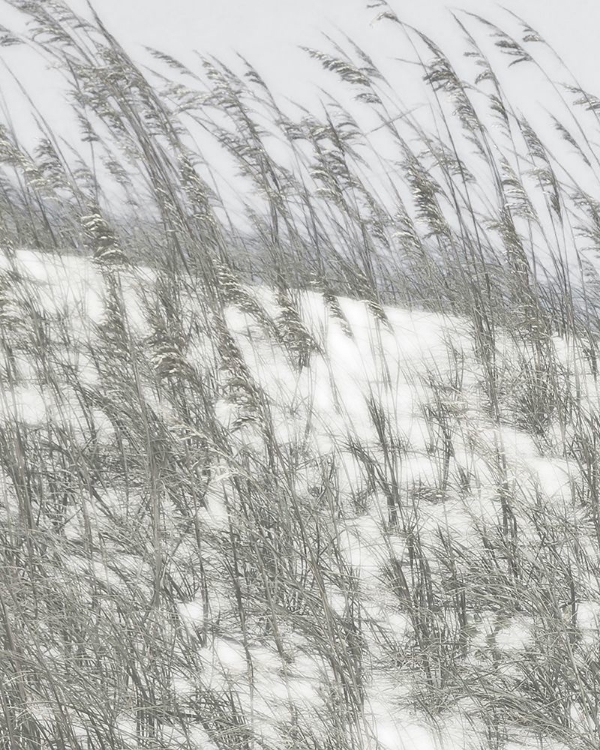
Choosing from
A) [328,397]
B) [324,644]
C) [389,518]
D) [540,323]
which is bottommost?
[324,644]

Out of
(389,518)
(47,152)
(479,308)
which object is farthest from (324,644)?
(47,152)

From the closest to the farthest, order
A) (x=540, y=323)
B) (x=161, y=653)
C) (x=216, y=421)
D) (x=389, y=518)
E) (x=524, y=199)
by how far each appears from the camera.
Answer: (x=161, y=653), (x=389, y=518), (x=216, y=421), (x=540, y=323), (x=524, y=199)

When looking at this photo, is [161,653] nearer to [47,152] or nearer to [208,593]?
[208,593]

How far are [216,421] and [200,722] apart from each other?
1.42 m

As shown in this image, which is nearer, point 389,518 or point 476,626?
point 476,626

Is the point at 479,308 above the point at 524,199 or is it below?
below

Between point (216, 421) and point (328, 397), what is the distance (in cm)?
88

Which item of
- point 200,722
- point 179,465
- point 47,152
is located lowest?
point 200,722

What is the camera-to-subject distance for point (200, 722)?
2.00 meters

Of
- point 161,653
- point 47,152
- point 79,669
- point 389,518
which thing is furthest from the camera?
point 47,152

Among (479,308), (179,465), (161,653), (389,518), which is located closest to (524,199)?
(479,308)

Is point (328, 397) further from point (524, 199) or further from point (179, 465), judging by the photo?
point (524, 199)

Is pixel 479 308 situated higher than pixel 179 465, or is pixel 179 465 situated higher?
pixel 479 308

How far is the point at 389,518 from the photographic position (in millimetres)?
3012
